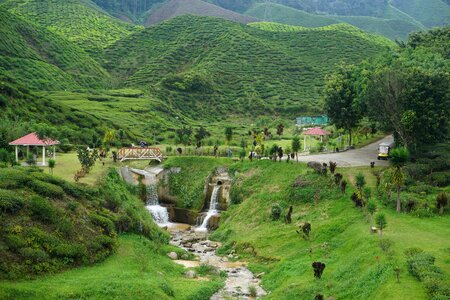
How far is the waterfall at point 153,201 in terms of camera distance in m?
57.7

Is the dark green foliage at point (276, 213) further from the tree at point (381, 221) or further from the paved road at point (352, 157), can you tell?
the tree at point (381, 221)

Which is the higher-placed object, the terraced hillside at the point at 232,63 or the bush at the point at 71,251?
the terraced hillside at the point at 232,63

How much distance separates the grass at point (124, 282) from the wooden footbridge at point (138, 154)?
22.7 metres

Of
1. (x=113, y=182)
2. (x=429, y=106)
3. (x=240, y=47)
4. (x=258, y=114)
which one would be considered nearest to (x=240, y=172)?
(x=113, y=182)

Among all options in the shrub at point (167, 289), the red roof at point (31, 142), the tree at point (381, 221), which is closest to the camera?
the shrub at point (167, 289)

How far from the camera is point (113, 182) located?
51.1 meters

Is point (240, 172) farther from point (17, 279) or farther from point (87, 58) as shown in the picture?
point (87, 58)

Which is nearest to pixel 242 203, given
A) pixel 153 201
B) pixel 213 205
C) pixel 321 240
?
pixel 213 205

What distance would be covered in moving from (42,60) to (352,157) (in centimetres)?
10528

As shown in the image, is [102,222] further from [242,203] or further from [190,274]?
[242,203]

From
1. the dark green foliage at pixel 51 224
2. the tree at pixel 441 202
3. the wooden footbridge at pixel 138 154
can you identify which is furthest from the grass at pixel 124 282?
the wooden footbridge at pixel 138 154

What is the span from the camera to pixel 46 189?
37812 millimetres

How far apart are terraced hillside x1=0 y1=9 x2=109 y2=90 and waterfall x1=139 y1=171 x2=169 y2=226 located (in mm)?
73369

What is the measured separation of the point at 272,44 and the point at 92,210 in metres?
144
